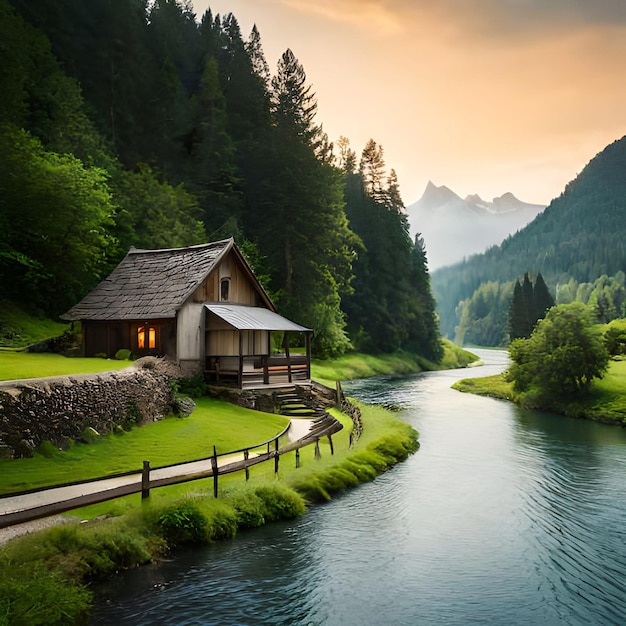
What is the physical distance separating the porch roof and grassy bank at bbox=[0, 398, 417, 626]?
1042 cm

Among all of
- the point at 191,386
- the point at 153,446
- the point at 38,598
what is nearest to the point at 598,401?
the point at 191,386

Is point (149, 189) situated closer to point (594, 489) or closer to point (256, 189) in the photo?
point (256, 189)

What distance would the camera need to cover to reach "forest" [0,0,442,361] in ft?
130

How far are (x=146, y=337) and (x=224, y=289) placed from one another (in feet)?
18.9

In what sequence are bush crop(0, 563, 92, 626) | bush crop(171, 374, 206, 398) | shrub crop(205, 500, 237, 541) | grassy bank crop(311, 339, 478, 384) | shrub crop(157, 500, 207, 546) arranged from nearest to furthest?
bush crop(0, 563, 92, 626) < shrub crop(157, 500, 207, 546) < shrub crop(205, 500, 237, 541) < bush crop(171, 374, 206, 398) < grassy bank crop(311, 339, 478, 384)

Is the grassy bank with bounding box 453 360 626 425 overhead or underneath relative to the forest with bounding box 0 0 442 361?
underneath

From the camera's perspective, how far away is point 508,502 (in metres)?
21.9

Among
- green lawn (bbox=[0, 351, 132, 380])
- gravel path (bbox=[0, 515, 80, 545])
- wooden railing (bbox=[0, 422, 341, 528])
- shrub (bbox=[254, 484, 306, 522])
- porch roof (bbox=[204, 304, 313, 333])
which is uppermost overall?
porch roof (bbox=[204, 304, 313, 333])

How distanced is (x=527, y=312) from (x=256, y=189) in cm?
6764

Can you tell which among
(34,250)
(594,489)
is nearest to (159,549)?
(594,489)

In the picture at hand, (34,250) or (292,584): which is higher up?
(34,250)

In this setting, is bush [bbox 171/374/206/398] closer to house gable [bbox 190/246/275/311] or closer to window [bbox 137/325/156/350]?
window [bbox 137/325/156/350]

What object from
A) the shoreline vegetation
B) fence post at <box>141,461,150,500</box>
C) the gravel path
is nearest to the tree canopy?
the shoreline vegetation

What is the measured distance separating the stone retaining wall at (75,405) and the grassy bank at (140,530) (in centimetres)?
383
